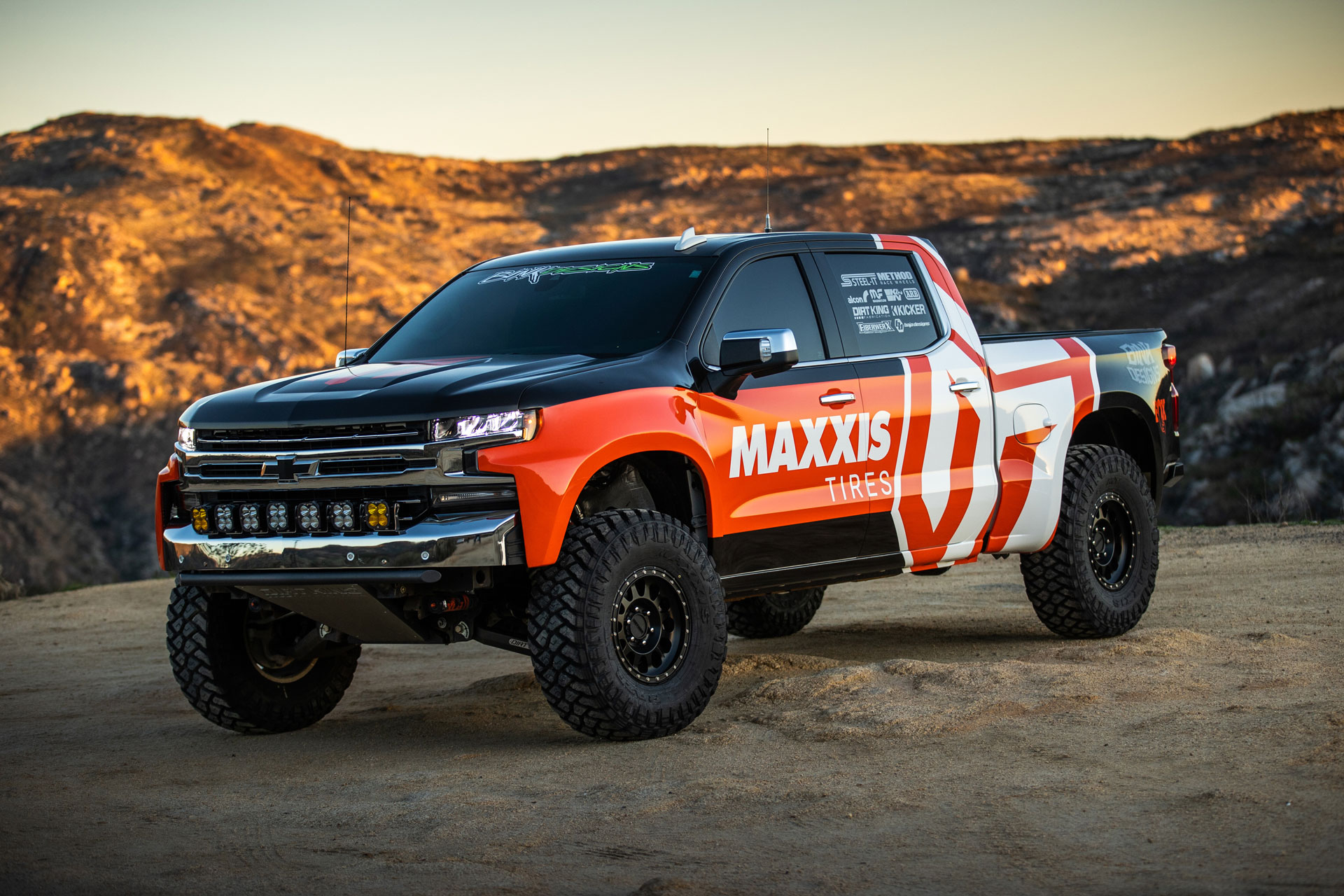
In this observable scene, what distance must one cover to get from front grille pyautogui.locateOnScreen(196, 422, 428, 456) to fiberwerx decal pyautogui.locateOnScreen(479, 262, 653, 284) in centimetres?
174

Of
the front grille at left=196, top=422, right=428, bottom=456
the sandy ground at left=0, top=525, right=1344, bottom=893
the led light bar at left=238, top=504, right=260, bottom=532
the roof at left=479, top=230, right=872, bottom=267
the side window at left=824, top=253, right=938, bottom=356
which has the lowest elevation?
the sandy ground at left=0, top=525, right=1344, bottom=893

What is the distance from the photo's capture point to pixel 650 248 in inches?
286

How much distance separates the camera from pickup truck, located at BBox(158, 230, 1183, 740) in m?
5.80

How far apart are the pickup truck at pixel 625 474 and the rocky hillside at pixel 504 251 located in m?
15.5

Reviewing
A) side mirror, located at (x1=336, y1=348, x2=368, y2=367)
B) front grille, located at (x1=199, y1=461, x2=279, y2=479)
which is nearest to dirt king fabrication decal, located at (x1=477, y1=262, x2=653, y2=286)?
side mirror, located at (x1=336, y1=348, x2=368, y2=367)

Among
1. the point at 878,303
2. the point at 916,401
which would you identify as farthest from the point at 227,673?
the point at 878,303

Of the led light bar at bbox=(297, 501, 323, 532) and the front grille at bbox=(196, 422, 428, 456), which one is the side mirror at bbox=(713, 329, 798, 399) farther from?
the led light bar at bbox=(297, 501, 323, 532)

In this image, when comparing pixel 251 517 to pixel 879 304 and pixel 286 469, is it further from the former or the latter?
pixel 879 304

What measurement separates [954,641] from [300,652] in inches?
155

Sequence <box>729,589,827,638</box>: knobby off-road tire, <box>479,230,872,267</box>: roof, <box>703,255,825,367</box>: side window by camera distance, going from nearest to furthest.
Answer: <box>703,255,825,367</box>: side window → <box>479,230,872,267</box>: roof → <box>729,589,827,638</box>: knobby off-road tire

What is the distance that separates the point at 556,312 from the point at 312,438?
1.51m

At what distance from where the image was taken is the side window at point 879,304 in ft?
24.0

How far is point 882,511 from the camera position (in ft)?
23.5

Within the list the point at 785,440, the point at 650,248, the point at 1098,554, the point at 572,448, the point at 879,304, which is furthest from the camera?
the point at 1098,554
